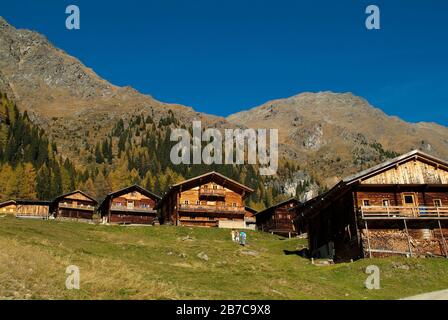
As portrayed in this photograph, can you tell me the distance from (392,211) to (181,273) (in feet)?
71.2

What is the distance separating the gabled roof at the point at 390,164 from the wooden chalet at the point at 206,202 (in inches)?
1391

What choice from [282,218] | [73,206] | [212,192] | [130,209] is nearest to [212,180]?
[212,192]

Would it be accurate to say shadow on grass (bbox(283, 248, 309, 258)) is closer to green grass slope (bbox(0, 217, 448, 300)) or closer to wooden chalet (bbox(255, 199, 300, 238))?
green grass slope (bbox(0, 217, 448, 300))

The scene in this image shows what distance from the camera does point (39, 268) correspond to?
2275 cm

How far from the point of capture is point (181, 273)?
30.2m

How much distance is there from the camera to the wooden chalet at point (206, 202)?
78.2 metres

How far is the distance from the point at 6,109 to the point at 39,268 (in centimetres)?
19374

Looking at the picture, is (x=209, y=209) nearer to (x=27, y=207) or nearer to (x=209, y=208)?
(x=209, y=208)

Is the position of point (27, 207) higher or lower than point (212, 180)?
lower

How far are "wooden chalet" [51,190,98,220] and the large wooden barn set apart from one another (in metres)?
62.8

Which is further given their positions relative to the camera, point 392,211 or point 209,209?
point 209,209

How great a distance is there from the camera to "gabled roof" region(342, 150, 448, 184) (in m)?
42.9

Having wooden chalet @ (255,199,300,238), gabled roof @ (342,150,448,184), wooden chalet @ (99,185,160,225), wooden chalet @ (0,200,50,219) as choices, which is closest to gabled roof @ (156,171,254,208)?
wooden chalet @ (99,185,160,225)

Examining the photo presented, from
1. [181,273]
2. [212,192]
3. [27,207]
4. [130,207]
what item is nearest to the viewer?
[181,273]
